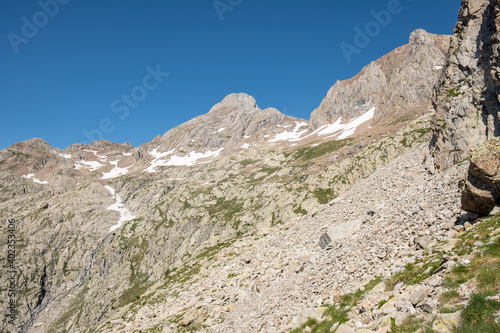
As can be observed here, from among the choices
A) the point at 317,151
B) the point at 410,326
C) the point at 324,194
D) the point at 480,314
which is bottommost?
the point at 410,326

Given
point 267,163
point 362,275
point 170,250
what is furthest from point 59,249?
point 362,275

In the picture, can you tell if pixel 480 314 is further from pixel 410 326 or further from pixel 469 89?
pixel 469 89

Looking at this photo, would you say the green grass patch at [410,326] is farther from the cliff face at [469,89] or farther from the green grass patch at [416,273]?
the cliff face at [469,89]

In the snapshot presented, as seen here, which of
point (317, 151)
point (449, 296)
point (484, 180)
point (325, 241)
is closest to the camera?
point (449, 296)

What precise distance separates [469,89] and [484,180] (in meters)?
20.8

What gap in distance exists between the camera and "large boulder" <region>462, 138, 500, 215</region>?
44.1ft

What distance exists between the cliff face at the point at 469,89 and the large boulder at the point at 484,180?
41.3 ft

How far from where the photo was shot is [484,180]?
13.9 metres

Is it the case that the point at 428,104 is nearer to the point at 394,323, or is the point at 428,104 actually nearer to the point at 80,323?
the point at 394,323

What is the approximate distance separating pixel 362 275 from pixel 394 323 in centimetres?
658

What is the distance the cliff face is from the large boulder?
12.6m

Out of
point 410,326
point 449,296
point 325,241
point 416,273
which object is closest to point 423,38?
point 325,241

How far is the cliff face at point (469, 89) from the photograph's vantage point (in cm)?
2486

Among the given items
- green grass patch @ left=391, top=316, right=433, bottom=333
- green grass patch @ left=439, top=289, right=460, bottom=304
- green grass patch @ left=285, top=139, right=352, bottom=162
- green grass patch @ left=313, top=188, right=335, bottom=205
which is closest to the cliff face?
green grass patch @ left=439, top=289, right=460, bottom=304
